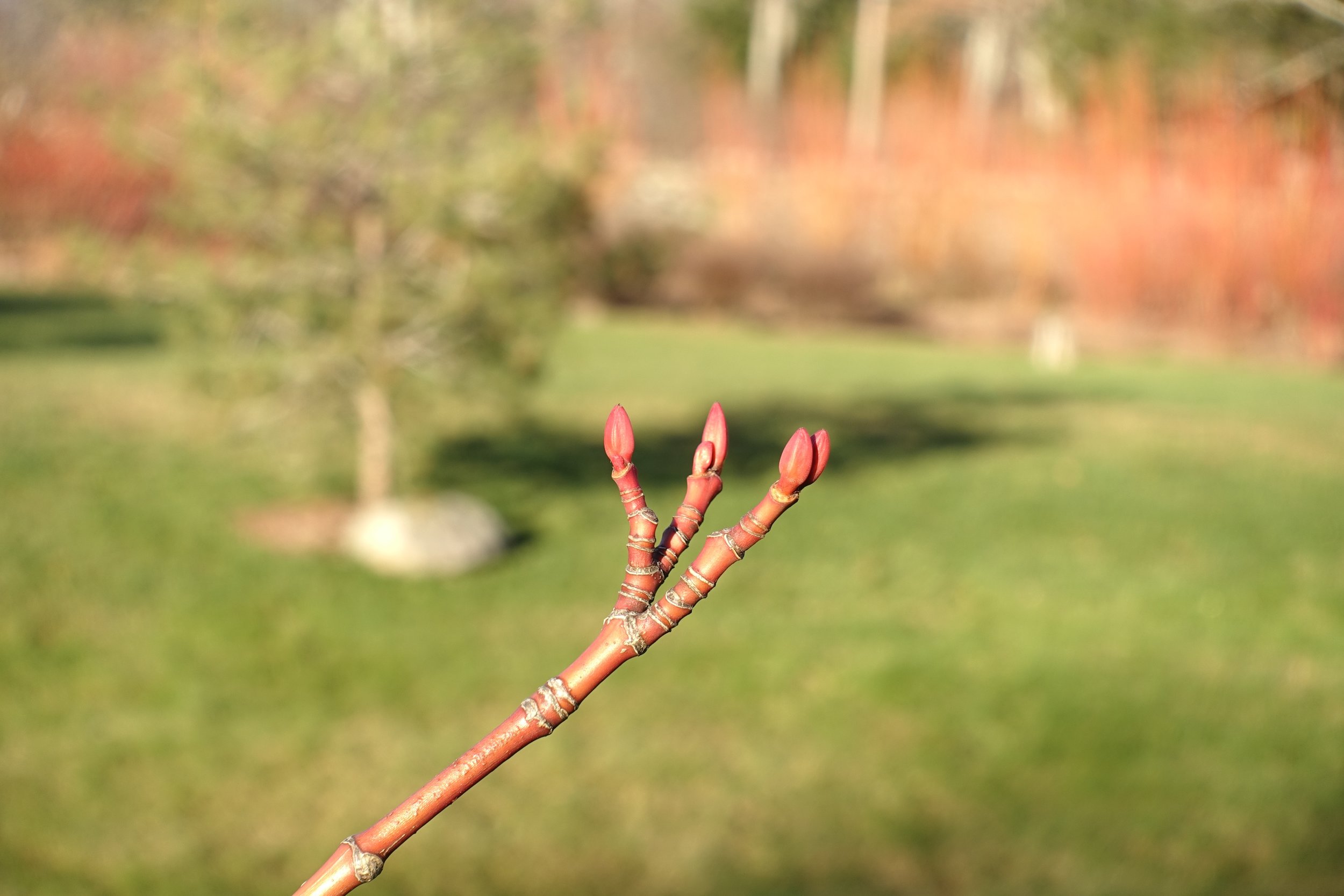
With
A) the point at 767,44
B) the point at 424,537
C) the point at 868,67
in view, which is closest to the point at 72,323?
the point at 424,537

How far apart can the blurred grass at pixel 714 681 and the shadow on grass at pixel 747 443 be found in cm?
6

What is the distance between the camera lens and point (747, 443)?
32.3 ft

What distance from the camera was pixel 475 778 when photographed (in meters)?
0.73

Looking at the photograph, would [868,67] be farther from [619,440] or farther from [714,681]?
[619,440]

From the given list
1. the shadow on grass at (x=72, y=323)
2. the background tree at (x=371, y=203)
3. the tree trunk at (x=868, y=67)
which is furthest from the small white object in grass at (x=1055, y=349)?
the tree trunk at (x=868, y=67)

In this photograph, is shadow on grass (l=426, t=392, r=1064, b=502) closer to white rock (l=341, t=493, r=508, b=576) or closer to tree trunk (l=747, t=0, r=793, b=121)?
white rock (l=341, t=493, r=508, b=576)

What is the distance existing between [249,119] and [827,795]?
14.4 ft

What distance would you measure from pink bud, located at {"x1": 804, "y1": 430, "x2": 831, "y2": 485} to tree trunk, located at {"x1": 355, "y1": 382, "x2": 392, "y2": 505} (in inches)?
266

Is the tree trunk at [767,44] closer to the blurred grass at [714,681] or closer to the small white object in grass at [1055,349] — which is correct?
the small white object in grass at [1055,349]

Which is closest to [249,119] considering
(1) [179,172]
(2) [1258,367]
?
(1) [179,172]

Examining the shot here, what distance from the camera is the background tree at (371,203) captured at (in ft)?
22.0

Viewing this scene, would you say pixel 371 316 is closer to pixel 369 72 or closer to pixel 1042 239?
pixel 369 72

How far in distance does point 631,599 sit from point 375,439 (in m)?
6.93

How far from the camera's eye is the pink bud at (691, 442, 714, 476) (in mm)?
679
